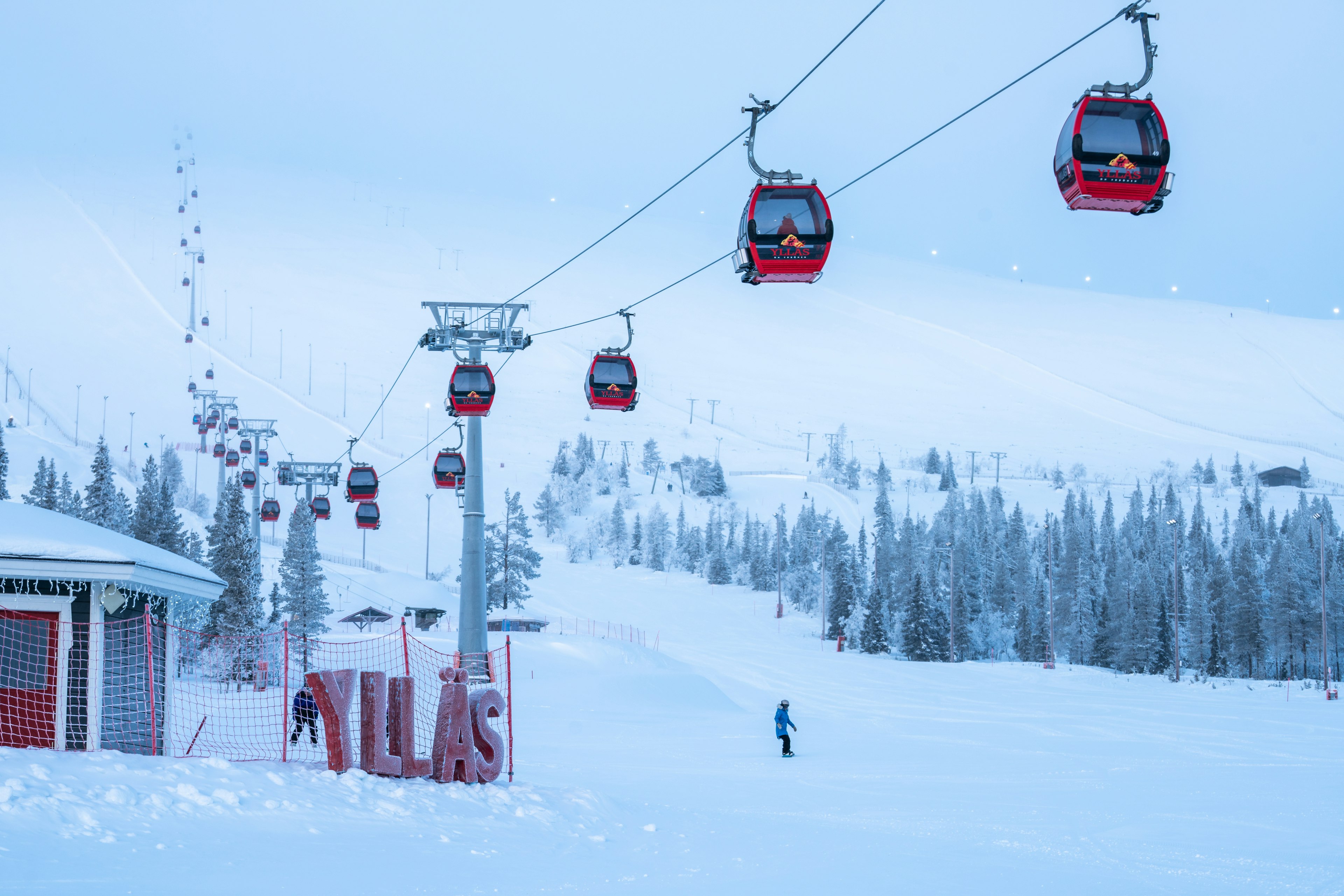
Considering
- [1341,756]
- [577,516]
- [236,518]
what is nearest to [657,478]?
[577,516]

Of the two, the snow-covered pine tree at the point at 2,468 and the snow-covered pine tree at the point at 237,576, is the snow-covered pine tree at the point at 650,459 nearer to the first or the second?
the snow-covered pine tree at the point at 2,468

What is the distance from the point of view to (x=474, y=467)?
78.4 ft

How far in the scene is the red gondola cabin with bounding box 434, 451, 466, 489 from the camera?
1134 inches

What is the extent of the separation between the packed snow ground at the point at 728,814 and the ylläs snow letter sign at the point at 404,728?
37 centimetres

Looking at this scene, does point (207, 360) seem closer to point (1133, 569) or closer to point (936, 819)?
point (1133, 569)

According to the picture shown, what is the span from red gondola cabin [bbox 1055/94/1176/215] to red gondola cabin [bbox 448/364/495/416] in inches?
622

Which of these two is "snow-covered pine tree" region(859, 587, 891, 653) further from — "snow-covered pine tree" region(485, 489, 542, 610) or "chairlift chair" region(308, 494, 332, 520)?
"chairlift chair" region(308, 494, 332, 520)

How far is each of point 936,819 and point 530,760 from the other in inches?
287

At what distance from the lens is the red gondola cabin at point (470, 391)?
22969 millimetres

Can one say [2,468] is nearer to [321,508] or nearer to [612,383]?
[321,508]

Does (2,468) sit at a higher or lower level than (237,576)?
higher

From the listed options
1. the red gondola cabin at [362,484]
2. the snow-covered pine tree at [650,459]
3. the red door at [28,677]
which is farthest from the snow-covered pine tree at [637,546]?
the red door at [28,677]

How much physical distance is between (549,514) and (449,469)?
93066mm

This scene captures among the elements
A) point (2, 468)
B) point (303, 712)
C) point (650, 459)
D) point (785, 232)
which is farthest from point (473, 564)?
point (650, 459)
